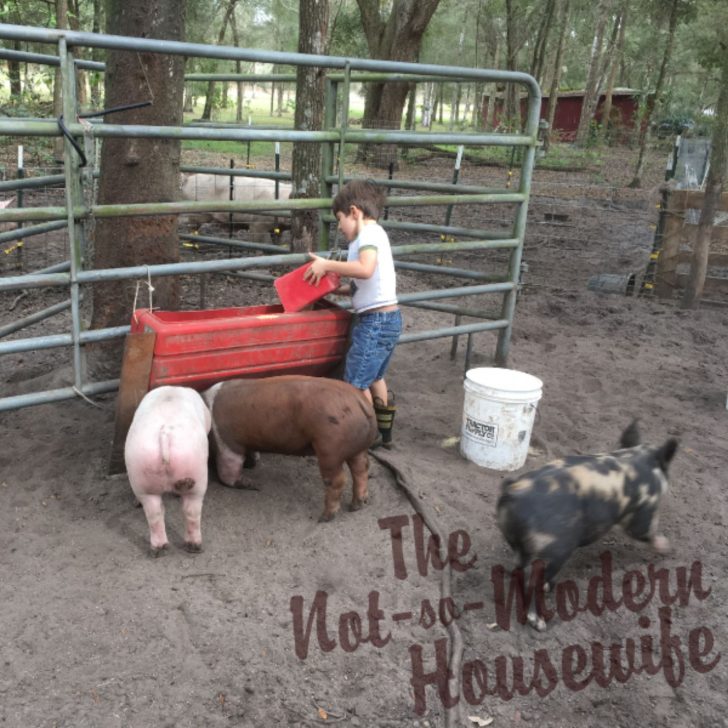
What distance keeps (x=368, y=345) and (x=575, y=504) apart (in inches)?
52.9

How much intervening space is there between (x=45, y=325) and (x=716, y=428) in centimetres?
475

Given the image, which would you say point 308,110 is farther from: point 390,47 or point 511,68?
point 511,68

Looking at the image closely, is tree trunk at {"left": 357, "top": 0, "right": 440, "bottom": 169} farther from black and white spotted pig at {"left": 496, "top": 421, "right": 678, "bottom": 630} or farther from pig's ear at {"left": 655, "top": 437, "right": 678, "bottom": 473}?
black and white spotted pig at {"left": 496, "top": 421, "right": 678, "bottom": 630}

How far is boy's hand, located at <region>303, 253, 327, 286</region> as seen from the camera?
11.9 feet

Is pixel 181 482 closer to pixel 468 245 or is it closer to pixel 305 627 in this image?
pixel 305 627

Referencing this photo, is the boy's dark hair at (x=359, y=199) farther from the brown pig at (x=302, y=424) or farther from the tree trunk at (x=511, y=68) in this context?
the tree trunk at (x=511, y=68)

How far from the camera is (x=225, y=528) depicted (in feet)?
10.9

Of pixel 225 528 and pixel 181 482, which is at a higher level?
pixel 181 482

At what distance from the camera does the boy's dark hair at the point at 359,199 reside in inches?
146

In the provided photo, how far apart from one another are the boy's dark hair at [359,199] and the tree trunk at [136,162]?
1.17m

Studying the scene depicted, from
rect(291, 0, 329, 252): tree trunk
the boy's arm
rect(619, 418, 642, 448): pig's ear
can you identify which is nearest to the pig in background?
rect(291, 0, 329, 252): tree trunk

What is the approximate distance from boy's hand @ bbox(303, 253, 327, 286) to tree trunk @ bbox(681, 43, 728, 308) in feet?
17.3

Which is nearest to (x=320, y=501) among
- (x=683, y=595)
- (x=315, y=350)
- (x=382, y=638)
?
(x=315, y=350)

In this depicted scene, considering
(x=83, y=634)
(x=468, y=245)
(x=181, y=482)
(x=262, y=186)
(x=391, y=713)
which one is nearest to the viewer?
(x=391, y=713)
